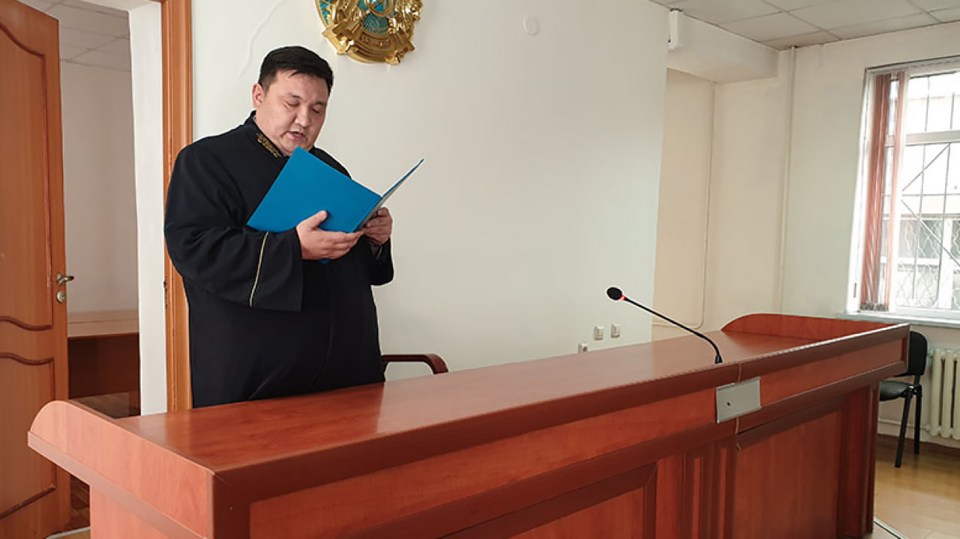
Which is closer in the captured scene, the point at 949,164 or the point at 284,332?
the point at 284,332

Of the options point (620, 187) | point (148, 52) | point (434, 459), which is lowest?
point (434, 459)

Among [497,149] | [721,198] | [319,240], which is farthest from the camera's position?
[721,198]

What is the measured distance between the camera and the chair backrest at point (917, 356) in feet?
14.7

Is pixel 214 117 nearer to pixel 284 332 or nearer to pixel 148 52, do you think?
pixel 148 52

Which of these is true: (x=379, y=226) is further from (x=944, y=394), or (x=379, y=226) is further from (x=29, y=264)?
(x=944, y=394)

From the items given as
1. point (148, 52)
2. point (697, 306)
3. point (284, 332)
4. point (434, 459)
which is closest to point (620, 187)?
point (697, 306)

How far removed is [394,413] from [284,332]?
465 millimetres

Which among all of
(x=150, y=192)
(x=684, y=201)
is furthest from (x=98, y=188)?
(x=684, y=201)

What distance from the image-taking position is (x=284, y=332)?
5.57 feet

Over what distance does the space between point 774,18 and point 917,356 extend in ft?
7.29

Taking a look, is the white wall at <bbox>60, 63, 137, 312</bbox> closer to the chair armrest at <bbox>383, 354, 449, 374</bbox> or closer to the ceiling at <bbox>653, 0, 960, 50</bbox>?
the chair armrest at <bbox>383, 354, 449, 374</bbox>

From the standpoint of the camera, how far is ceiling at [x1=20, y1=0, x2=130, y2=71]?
4.18 m

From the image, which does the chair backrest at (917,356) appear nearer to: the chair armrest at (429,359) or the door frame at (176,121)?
the chair armrest at (429,359)

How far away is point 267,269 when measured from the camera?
1564 millimetres
